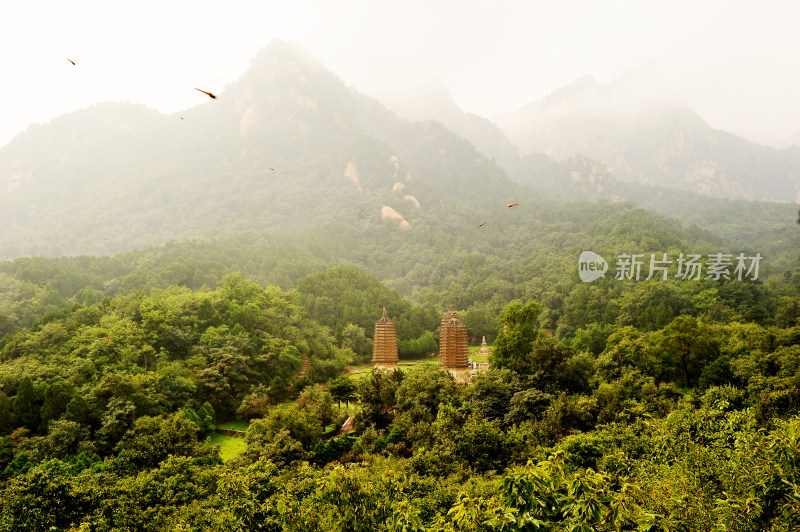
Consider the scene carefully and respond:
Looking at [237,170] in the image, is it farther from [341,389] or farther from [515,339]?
[515,339]

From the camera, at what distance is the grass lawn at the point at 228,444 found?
63.3 feet

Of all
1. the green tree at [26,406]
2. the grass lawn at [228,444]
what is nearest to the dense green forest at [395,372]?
the green tree at [26,406]

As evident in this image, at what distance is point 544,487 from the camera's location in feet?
15.7

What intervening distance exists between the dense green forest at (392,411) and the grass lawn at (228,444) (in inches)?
29.8

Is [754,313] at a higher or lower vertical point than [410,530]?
lower

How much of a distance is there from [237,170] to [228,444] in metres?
93.9

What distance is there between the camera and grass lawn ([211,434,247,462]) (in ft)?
63.3

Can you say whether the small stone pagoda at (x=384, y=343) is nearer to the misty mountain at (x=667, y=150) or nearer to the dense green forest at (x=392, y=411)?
the dense green forest at (x=392, y=411)

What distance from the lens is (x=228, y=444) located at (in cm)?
2055

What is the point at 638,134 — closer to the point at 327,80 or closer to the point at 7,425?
the point at 327,80

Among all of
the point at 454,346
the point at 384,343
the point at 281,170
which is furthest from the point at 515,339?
the point at 281,170

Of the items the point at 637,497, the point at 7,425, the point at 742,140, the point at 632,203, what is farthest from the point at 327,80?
the point at 637,497

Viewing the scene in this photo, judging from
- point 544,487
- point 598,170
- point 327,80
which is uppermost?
point 327,80

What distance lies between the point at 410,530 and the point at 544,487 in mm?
1652
